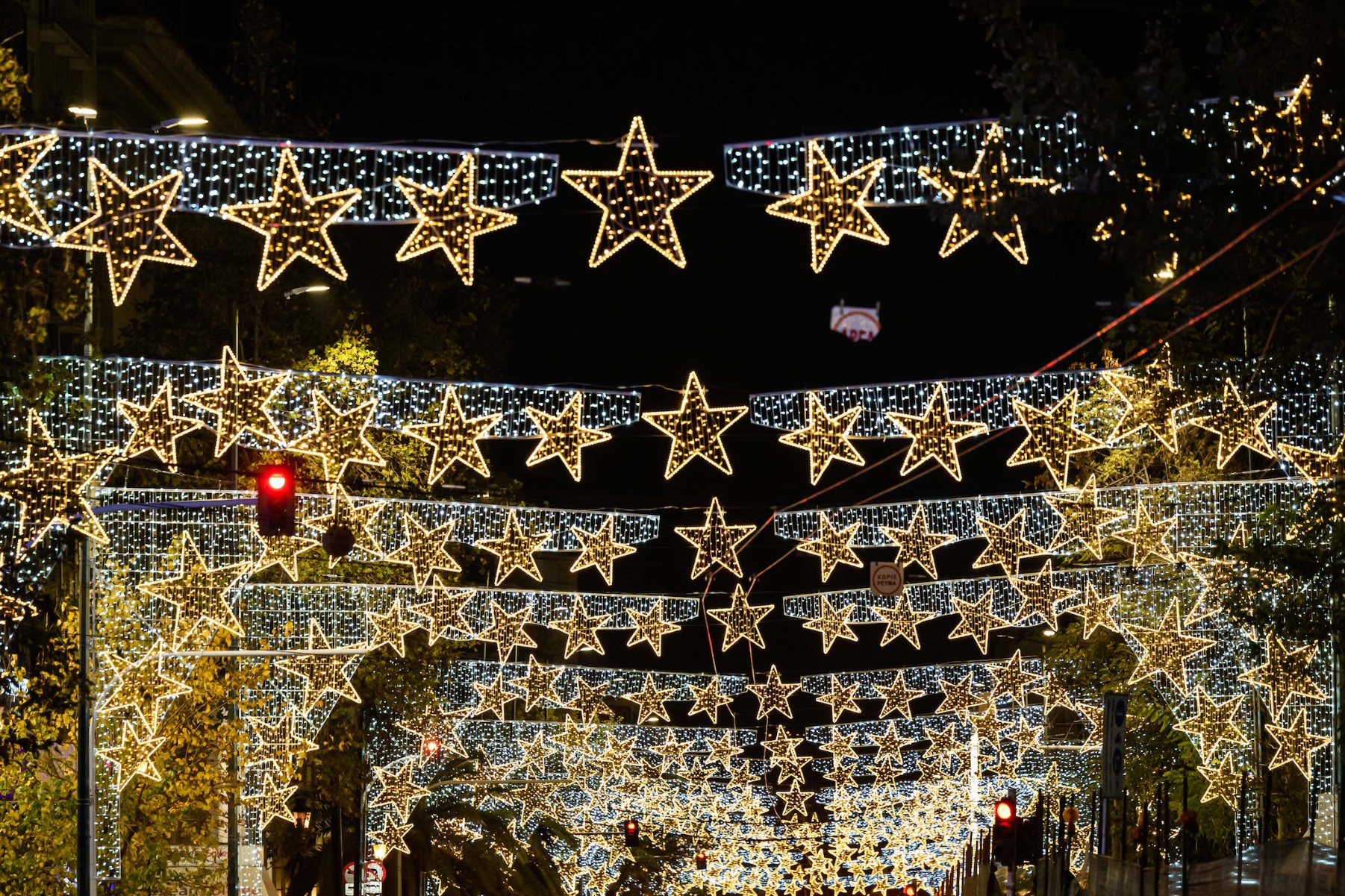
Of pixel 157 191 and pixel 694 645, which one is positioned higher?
pixel 157 191

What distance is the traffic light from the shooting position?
63.5 ft

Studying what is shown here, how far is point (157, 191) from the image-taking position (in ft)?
48.1

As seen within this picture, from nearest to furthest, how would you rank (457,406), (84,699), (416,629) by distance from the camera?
(84,699) < (457,406) < (416,629)

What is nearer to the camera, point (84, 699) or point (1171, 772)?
point (84, 699)

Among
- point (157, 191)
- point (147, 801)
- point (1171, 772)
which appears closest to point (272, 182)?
point (157, 191)

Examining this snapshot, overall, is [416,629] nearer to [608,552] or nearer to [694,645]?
[608,552]

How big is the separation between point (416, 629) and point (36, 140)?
22.1m

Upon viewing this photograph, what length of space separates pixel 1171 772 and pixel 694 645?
1587 inches

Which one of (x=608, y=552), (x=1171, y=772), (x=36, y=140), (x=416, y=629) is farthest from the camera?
(x=416, y=629)

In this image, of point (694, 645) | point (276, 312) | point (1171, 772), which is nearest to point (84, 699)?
point (276, 312)

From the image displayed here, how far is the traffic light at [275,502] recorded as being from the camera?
1936cm

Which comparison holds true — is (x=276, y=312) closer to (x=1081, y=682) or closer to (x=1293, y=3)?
(x=1081, y=682)

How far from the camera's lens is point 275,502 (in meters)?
19.5

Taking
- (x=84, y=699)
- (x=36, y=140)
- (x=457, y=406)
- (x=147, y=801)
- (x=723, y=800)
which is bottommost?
(x=723, y=800)
